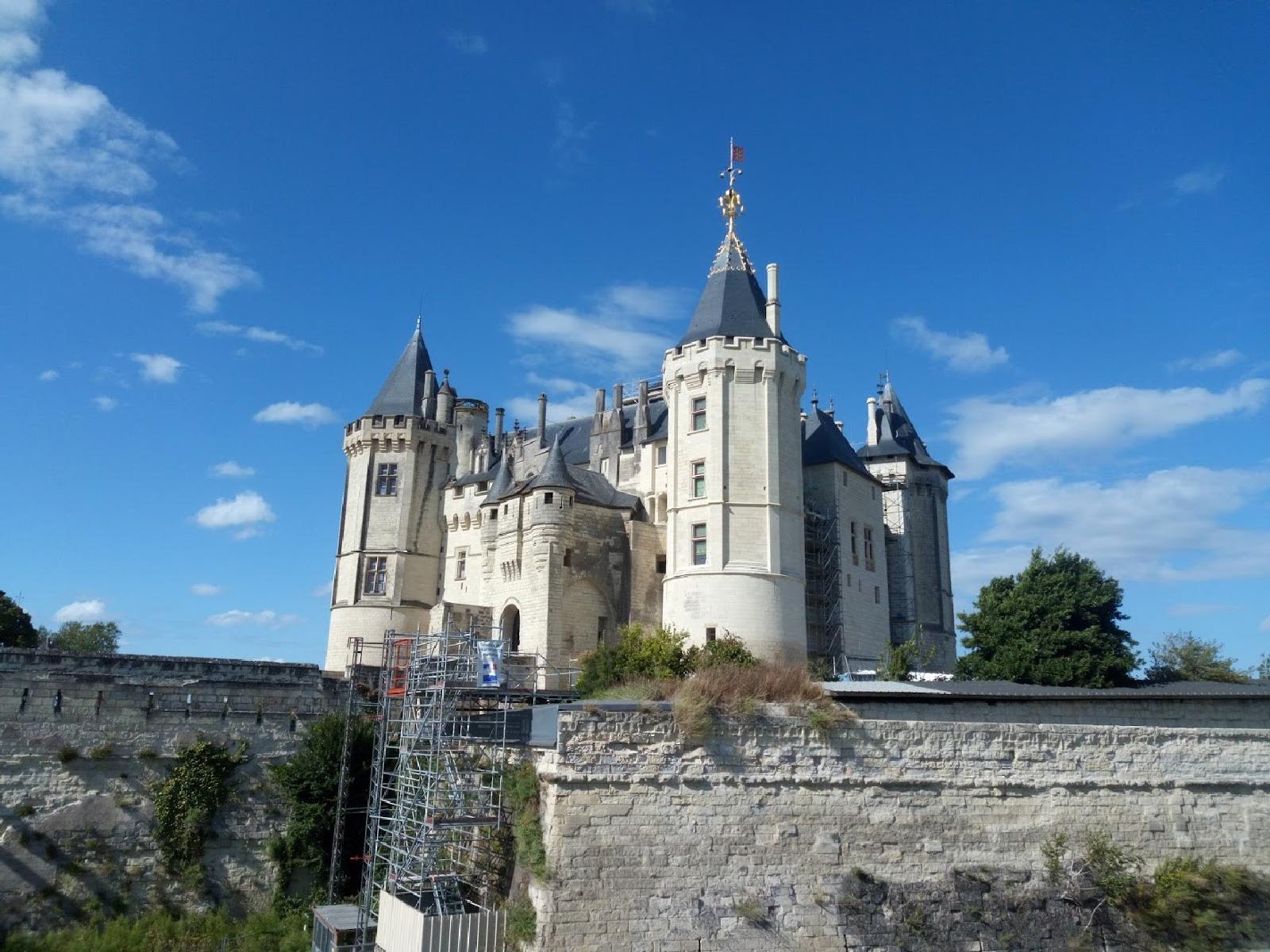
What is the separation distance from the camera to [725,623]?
26.8m

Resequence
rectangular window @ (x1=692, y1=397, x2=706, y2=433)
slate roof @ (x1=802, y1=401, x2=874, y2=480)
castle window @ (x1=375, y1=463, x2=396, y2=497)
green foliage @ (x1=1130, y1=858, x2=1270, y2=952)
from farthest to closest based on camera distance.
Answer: castle window @ (x1=375, y1=463, x2=396, y2=497) < slate roof @ (x1=802, y1=401, x2=874, y2=480) < rectangular window @ (x1=692, y1=397, x2=706, y2=433) < green foliage @ (x1=1130, y1=858, x2=1270, y2=952)

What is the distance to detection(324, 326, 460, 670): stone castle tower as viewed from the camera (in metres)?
37.5

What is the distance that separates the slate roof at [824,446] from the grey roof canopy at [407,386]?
52.0 feet

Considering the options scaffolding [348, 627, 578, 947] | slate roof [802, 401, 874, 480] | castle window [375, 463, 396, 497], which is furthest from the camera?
castle window [375, 463, 396, 497]

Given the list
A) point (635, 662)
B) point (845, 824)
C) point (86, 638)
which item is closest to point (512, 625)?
point (635, 662)

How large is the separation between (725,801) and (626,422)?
24.2m

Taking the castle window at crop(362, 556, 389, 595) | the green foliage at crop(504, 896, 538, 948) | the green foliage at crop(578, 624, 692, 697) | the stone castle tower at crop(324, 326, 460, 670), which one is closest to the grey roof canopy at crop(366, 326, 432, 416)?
the stone castle tower at crop(324, 326, 460, 670)

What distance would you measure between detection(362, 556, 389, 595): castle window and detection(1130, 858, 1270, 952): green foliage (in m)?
29.3

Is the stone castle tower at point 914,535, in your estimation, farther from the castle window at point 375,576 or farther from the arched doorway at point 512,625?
the castle window at point 375,576

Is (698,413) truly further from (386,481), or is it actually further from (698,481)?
(386,481)

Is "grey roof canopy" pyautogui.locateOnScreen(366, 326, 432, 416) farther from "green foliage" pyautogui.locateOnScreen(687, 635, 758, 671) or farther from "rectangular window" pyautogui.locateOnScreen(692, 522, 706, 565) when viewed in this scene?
"green foliage" pyautogui.locateOnScreen(687, 635, 758, 671)

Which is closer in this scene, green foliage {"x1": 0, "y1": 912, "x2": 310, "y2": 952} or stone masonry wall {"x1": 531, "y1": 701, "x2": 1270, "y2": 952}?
stone masonry wall {"x1": 531, "y1": 701, "x2": 1270, "y2": 952}

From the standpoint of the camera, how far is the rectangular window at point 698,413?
95.7ft

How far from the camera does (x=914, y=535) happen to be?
1569 inches
